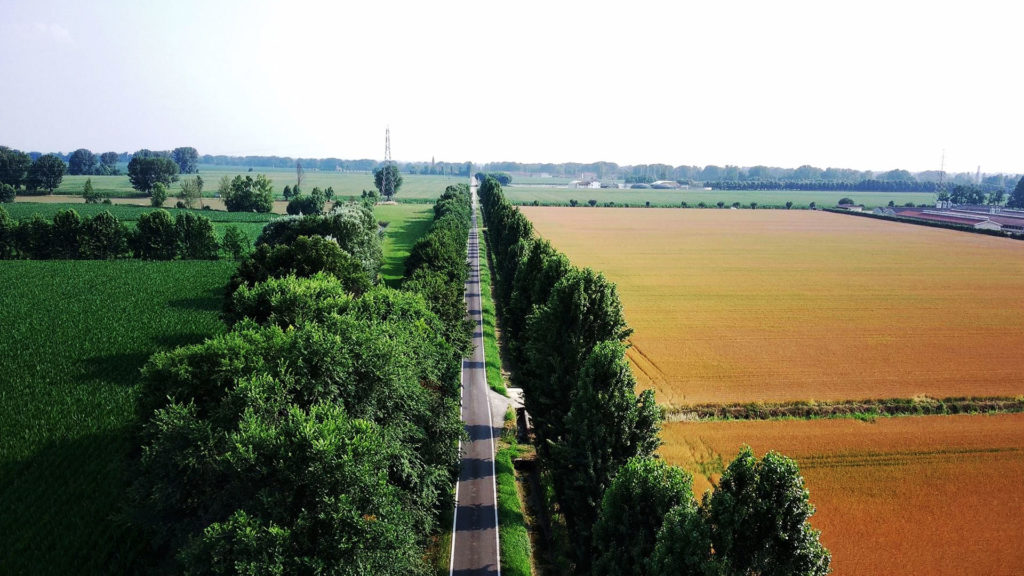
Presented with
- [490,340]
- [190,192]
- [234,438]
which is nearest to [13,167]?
[190,192]

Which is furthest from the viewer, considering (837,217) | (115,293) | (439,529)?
(837,217)

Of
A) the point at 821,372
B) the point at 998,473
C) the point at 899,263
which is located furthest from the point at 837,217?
the point at 998,473

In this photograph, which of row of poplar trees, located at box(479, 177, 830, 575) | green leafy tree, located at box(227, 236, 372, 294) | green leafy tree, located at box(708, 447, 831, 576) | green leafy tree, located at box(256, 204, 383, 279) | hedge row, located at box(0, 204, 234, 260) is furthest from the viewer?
hedge row, located at box(0, 204, 234, 260)

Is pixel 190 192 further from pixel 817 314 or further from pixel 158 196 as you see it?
pixel 817 314

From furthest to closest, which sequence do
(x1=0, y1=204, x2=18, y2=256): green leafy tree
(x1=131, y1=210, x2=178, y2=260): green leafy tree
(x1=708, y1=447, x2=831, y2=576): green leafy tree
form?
(x1=131, y1=210, x2=178, y2=260): green leafy tree → (x1=0, y1=204, x2=18, y2=256): green leafy tree → (x1=708, y1=447, x2=831, y2=576): green leafy tree

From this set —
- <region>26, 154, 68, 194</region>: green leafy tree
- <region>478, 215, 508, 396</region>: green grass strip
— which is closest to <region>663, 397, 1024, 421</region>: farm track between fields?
<region>478, 215, 508, 396</region>: green grass strip

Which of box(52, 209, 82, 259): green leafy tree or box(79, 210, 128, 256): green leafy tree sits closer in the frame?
box(52, 209, 82, 259): green leafy tree

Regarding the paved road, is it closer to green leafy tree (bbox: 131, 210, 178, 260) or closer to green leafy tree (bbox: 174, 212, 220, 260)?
green leafy tree (bbox: 174, 212, 220, 260)

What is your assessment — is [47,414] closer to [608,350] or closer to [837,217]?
[608,350]
